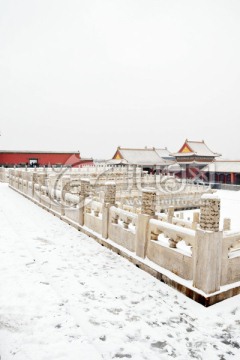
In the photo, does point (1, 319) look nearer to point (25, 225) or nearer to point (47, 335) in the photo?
point (47, 335)

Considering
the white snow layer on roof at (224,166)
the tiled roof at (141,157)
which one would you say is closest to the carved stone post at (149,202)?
the white snow layer on roof at (224,166)

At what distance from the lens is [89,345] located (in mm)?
3359

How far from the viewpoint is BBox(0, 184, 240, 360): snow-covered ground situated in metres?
3.31

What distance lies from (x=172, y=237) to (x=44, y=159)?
118ft

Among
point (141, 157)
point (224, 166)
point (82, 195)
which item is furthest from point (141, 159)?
point (82, 195)

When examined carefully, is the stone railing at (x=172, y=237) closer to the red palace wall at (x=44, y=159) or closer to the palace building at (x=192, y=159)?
the red palace wall at (x=44, y=159)

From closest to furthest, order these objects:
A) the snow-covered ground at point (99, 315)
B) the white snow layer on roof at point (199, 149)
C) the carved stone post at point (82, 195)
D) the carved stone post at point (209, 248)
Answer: the snow-covered ground at point (99, 315), the carved stone post at point (209, 248), the carved stone post at point (82, 195), the white snow layer on roof at point (199, 149)

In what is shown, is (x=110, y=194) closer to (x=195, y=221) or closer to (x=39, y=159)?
(x=195, y=221)

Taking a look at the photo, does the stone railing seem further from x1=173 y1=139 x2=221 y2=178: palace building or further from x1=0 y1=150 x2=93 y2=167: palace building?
x1=173 y1=139 x2=221 y2=178: palace building

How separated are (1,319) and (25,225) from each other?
19.2 feet

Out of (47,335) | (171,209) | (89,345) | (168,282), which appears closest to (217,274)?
(168,282)

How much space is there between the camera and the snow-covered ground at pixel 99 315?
3.31 meters

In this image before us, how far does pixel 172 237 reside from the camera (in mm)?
5219

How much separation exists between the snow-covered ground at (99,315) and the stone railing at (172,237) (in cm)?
41
